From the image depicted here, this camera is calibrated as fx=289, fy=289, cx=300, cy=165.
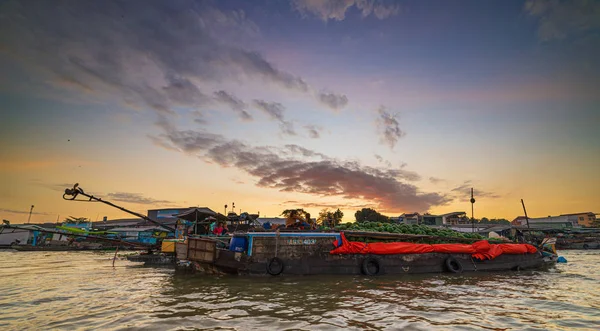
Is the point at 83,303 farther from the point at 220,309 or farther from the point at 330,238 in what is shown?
the point at 330,238

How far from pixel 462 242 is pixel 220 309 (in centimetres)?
1394

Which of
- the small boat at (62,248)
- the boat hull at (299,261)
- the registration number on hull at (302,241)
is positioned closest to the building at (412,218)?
the boat hull at (299,261)

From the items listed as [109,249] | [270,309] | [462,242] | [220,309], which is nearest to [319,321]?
[270,309]

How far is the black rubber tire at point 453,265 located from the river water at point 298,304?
1667mm

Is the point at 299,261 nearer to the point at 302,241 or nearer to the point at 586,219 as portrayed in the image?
the point at 302,241

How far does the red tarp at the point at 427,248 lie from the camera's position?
12773mm

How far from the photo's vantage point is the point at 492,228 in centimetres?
5259

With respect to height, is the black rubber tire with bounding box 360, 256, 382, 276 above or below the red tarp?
below

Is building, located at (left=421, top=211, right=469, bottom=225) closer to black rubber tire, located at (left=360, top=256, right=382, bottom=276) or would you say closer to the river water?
the river water

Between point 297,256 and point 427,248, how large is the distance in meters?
6.40

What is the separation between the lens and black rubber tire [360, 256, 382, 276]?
1267 centimetres

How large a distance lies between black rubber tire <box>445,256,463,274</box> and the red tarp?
0.39 meters

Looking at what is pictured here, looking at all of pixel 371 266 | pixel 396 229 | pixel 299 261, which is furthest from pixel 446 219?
pixel 299 261

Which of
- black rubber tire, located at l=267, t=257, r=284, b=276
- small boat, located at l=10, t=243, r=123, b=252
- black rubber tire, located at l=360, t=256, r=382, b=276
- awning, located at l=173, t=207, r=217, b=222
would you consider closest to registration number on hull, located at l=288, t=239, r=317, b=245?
black rubber tire, located at l=267, t=257, r=284, b=276
